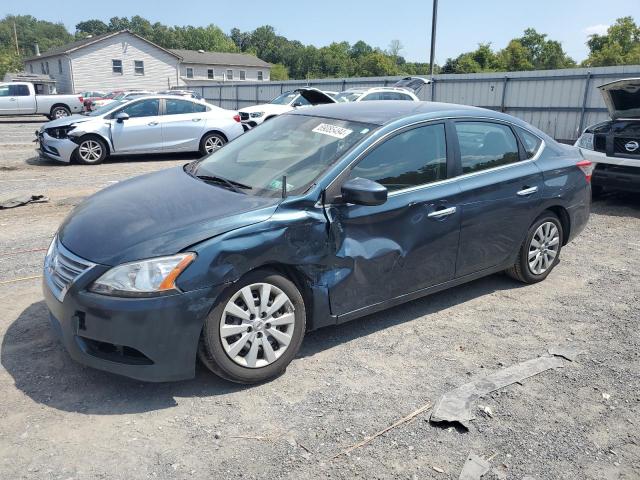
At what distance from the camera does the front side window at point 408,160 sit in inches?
153

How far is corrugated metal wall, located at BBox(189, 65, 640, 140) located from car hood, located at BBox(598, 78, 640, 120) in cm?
855

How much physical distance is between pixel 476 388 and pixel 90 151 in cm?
1105

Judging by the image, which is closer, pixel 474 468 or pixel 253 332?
pixel 474 468

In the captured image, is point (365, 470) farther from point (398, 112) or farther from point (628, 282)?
point (628, 282)

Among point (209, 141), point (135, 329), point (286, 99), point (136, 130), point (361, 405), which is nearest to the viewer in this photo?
point (135, 329)

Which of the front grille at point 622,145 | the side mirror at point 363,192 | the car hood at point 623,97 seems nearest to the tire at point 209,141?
the car hood at point 623,97

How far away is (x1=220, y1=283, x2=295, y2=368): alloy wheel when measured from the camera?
3252 millimetres

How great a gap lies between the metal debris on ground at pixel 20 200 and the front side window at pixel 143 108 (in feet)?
15.4

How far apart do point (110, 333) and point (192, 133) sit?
10783 mm

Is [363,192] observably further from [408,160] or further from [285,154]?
[285,154]

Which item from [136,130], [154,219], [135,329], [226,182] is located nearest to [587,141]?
[226,182]

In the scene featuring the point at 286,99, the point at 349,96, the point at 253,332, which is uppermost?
the point at 349,96

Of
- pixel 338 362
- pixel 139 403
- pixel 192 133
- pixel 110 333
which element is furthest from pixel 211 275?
pixel 192 133

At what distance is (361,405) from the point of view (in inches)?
129
